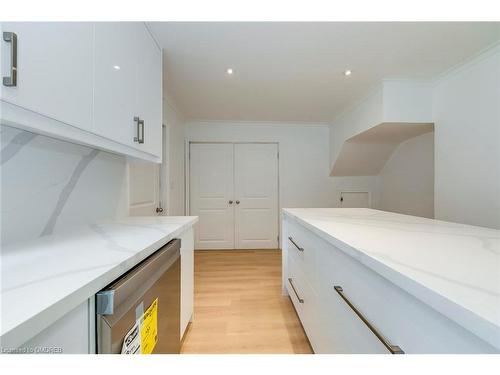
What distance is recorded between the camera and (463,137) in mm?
2111

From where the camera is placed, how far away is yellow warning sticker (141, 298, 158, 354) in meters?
0.73

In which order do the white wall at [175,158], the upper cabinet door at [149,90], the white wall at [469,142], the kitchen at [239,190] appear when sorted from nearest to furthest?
the kitchen at [239,190] < the upper cabinet door at [149,90] < the white wall at [469,142] < the white wall at [175,158]

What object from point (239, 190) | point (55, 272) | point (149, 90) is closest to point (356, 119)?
point (239, 190)

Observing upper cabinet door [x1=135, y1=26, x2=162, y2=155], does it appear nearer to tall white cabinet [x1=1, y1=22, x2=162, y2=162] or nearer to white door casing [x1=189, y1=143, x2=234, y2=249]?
tall white cabinet [x1=1, y1=22, x2=162, y2=162]

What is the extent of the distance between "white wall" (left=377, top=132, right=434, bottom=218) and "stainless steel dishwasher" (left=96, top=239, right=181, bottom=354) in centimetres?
360

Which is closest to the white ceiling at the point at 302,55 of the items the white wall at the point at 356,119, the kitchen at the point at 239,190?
the kitchen at the point at 239,190

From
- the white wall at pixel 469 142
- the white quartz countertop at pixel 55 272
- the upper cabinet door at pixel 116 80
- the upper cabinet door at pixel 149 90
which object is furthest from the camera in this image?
the white wall at pixel 469 142

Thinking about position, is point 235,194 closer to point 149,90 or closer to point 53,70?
point 149,90

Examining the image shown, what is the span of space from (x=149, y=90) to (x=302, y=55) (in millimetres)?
1254

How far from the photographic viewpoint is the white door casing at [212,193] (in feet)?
12.6

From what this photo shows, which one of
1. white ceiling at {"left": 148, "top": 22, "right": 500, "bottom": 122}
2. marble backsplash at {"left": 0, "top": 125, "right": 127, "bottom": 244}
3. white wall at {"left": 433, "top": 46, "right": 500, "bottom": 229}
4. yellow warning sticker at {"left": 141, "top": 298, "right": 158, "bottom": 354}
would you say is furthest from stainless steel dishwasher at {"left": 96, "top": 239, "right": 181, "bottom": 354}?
white wall at {"left": 433, "top": 46, "right": 500, "bottom": 229}

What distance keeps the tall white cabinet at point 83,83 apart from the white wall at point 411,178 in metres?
3.59

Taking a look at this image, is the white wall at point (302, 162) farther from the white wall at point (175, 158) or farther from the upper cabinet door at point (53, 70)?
the upper cabinet door at point (53, 70)

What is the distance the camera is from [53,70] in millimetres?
742
